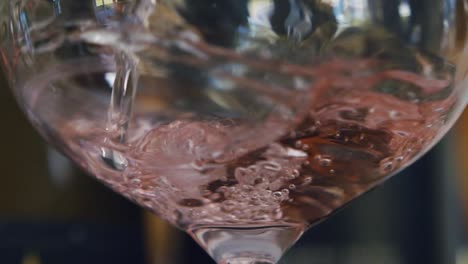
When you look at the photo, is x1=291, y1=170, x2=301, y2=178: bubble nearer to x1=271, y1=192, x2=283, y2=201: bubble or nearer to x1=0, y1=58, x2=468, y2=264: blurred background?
x1=271, y1=192, x2=283, y2=201: bubble

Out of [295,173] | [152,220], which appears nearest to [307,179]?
[295,173]

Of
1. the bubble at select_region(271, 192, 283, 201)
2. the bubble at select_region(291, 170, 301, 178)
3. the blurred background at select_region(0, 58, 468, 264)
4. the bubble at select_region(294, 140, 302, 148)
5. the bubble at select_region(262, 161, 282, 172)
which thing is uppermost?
the bubble at select_region(294, 140, 302, 148)

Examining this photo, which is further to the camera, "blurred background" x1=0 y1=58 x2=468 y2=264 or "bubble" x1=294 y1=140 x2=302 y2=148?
"blurred background" x1=0 y1=58 x2=468 y2=264

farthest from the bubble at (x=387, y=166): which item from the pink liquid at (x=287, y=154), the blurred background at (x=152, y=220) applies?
the blurred background at (x=152, y=220)

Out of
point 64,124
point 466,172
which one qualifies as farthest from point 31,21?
point 466,172

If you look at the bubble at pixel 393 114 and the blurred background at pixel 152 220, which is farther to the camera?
the blurred background at pixel 152 220

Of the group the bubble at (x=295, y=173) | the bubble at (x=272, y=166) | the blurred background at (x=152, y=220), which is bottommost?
the blurred background at (x=152, y=220)

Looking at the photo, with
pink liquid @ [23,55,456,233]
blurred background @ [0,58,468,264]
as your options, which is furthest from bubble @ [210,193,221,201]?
blurred background @ [0,58,468,264]

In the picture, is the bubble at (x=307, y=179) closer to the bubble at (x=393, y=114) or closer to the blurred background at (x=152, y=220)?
the bubble at (x=393, y=114)
